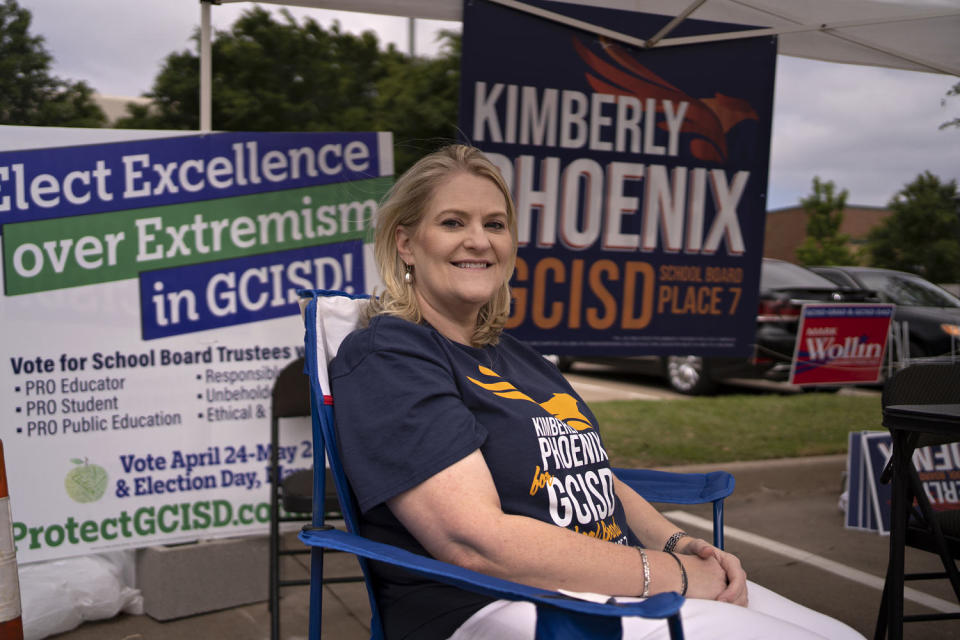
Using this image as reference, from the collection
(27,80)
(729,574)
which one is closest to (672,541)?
(729,574)

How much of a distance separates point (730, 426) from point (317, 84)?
195 inches

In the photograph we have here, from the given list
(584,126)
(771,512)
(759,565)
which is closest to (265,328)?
(584,126)

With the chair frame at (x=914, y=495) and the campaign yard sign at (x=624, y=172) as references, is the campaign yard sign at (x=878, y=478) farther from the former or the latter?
the chair frame at (x=914, y=495)

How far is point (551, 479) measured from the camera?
1538 mm

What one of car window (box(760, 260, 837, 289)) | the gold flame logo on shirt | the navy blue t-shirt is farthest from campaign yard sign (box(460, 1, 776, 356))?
car window (box(760, 260, 837, 289))

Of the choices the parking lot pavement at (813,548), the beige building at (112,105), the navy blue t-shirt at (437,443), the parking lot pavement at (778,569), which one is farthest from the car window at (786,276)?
the navy blue t-shirt at (437,443)

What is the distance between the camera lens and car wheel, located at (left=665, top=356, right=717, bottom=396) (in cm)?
822

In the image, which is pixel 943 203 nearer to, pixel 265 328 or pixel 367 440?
pixel 265 328

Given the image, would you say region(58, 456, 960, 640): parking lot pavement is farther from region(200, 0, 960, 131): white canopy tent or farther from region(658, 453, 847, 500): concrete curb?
region(200, 0, 960, 131): white canopy tent

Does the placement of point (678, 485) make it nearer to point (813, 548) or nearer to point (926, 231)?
point (813, 548)

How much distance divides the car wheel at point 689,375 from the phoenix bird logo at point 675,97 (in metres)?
4.56

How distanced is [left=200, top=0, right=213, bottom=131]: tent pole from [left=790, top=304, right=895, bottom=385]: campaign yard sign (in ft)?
11.1

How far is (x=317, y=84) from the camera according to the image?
7441 millimetres

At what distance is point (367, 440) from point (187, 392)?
1.79 metres
